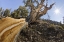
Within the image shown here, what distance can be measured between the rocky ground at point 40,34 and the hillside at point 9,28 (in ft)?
27.4

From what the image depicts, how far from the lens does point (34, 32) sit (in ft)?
42.6

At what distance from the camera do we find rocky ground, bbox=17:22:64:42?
1198 cm

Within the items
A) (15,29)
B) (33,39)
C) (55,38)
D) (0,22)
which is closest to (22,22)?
(15,29)

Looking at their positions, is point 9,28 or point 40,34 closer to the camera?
point 9,28

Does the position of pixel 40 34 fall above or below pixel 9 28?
below

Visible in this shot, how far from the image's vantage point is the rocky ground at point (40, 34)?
11977 millimetres

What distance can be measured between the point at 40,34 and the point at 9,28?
9.99 metres

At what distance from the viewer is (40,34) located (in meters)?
12.8

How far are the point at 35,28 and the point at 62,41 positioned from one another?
8.72ft

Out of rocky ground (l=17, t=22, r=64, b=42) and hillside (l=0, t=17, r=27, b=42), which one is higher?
hillside (l=0, t=17, r=27, b=42)

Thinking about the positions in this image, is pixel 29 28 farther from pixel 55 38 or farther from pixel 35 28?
pixel 55 38

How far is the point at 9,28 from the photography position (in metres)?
2.93

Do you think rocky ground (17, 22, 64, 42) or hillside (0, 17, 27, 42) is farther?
rocky ground (17, 22, 64, 42)

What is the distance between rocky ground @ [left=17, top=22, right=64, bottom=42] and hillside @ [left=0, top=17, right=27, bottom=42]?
835 cm
